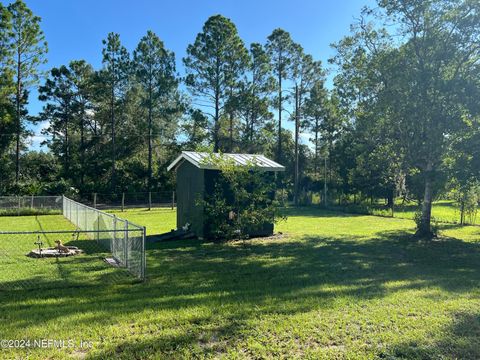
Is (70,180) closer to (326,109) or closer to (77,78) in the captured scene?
(77,78)

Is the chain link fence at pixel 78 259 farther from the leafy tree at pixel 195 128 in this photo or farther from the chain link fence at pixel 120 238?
the leafy tree at pixel 195 128

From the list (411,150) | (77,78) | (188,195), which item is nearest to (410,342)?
(411,150)

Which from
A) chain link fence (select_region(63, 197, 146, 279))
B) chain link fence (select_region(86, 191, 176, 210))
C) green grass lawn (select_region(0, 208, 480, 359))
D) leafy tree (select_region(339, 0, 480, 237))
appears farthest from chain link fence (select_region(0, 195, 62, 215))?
leafy tree (select_region(339, 0, 480, 237))

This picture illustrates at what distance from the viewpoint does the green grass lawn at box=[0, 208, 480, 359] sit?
3729 millimetres

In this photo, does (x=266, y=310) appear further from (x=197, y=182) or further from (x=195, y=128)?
(x=195, y=128)

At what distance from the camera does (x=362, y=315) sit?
15.3 feet

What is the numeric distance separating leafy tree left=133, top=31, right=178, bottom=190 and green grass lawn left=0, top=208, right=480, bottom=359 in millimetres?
29005

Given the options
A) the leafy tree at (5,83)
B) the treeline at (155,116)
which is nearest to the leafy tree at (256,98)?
the treeline at (155,116)

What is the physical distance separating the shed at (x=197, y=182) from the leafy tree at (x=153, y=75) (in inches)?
855

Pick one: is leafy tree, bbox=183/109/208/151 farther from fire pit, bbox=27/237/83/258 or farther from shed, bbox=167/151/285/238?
fire pit, bbox=27/237/83/258

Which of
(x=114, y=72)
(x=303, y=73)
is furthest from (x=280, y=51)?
(x=114, y=72)

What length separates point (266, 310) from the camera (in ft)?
15.9

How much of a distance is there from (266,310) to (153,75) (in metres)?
33.8

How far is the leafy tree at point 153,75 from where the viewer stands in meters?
34.8
